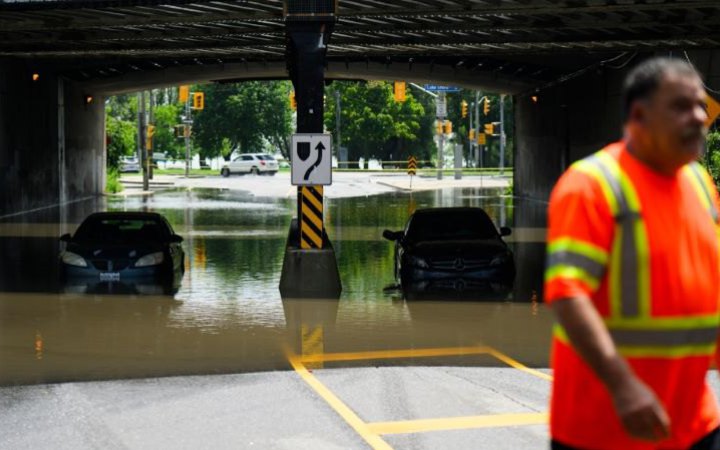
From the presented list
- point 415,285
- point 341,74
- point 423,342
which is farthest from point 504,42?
point 341,74

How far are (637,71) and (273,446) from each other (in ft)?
16.4

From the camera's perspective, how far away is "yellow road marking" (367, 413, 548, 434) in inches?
340

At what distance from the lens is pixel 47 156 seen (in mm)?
41938

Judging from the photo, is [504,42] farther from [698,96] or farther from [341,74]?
[698,96]

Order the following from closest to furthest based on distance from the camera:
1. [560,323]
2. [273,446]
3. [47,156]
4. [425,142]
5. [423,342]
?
[560,323], [273,446], [423,342], [47,156], [425,142]

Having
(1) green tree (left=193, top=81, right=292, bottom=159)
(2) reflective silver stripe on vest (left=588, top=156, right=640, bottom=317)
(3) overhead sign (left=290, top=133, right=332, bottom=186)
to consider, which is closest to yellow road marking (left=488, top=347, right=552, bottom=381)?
(3) overhead sign (left=290, top=133, right=332, bottom=186)

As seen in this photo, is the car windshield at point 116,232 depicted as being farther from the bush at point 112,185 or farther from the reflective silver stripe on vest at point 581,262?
the bush at point 112,185

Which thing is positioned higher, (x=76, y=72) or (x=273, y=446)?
(x=76, y=72)

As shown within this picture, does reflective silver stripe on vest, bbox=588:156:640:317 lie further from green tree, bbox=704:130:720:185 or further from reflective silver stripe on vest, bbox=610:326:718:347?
green tree, bbox=704:130:720:185

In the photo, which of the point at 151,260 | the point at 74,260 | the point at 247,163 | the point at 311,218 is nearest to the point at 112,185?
the point at 247,163

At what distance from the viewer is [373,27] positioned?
81.0 feet

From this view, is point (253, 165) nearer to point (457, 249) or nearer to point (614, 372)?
point (457, 249)

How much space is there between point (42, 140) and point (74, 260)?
2373 cm

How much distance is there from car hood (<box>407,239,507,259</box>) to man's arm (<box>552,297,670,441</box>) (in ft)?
48.1
